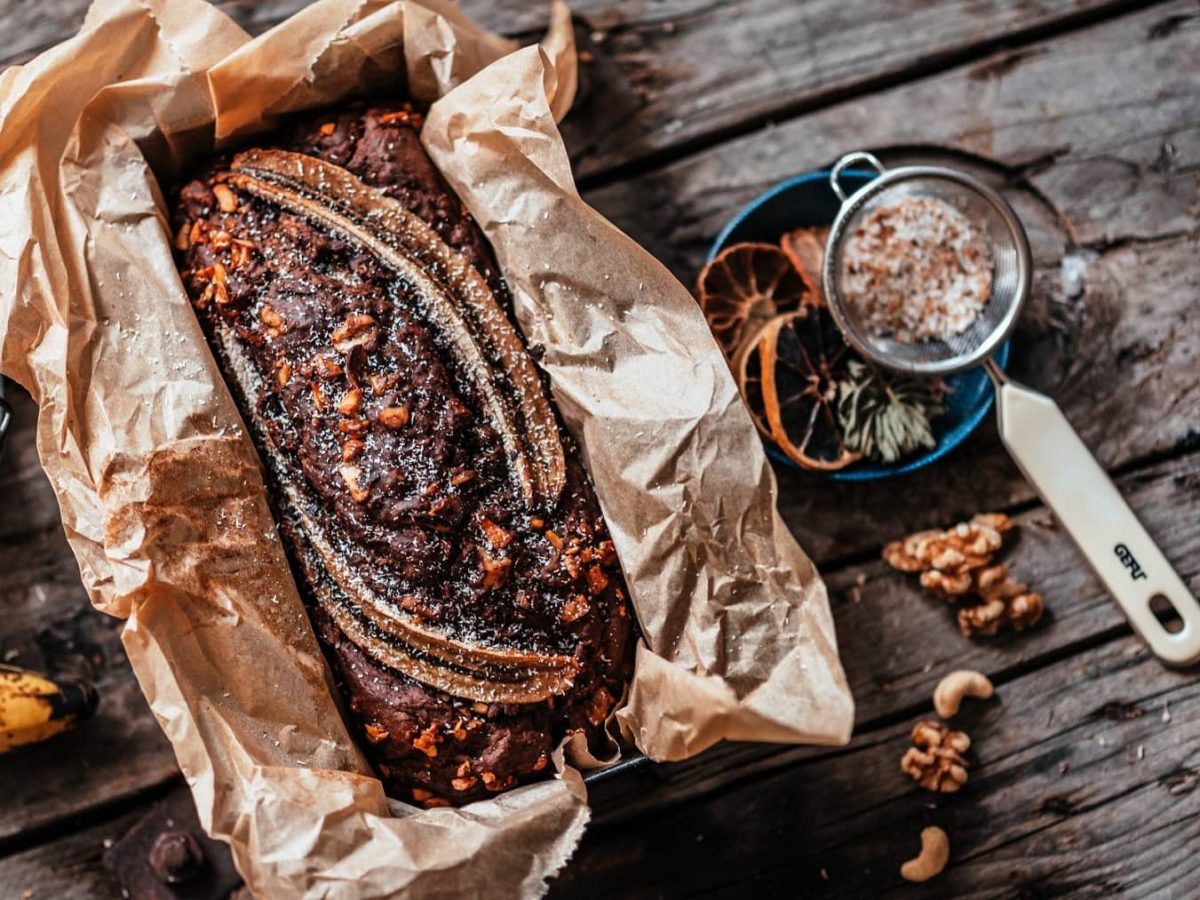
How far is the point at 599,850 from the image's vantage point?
2.09 meters

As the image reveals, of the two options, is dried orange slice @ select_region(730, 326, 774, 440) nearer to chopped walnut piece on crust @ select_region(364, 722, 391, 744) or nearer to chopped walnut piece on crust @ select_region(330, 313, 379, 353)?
chopped walnut piece on crust @ select_region(330, 313, 379, 353)

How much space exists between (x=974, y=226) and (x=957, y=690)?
961 mm

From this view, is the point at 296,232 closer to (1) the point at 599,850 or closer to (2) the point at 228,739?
(2) the point at 228,739

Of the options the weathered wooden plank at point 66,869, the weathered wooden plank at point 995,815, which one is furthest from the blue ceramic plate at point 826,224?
the weathered wooden plank at point 66,869

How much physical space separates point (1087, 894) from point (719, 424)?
1318mm

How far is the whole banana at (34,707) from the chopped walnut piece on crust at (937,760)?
5.36 ft

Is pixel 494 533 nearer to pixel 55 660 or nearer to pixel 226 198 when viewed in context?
pixel 226 198

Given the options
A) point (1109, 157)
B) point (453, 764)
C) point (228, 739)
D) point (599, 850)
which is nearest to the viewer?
point (228, 739)

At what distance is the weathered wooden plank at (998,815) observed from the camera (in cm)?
211

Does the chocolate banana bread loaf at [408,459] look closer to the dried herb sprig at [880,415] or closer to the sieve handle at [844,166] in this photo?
the dried herb sprig at [880,415]

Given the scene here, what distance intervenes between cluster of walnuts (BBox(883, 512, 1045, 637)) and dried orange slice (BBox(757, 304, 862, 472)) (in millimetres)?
272

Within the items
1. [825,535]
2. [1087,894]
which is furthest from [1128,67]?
[1087,894]

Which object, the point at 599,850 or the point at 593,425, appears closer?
the point at 593,425

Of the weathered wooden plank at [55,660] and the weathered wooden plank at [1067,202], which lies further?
the weathered wooden plank at [1067,202]
